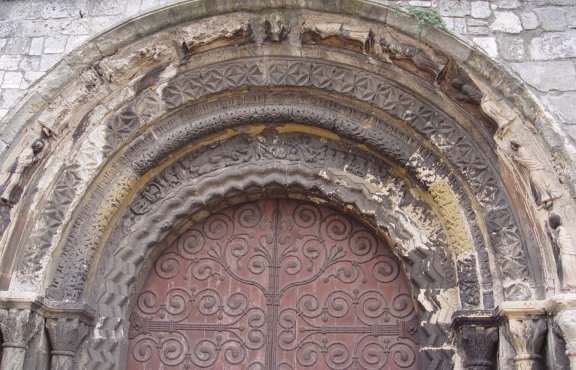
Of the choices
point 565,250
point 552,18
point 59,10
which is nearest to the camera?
point 565,250

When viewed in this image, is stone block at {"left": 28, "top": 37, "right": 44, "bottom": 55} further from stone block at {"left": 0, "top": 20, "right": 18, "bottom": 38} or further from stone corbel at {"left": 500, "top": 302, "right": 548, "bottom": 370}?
stone corbel at {"left": 500, "top": 302, "right": 548, "bottom": 370}

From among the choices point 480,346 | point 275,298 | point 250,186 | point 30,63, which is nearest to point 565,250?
point 480,346

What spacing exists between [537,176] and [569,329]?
970 millimetres

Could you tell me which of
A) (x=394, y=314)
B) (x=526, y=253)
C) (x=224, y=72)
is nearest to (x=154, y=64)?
(x=224, y=72)

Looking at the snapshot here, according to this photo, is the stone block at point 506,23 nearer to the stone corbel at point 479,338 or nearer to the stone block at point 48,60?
the stone corbel at point 479,338

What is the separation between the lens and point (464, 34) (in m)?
5.08

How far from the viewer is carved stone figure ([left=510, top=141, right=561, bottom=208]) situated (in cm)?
458

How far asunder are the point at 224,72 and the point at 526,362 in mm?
2885

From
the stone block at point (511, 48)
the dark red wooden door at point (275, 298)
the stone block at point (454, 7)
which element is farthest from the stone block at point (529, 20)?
the dark red wooden door at point (275, 298)

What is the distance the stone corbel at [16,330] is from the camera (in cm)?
469

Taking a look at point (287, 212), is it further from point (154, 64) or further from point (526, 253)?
point (526, 253)

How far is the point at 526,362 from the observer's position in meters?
4.43

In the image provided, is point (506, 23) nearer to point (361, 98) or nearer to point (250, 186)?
point (361, 98)


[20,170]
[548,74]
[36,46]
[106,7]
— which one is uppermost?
[106,7]
